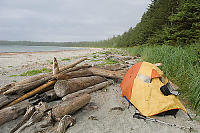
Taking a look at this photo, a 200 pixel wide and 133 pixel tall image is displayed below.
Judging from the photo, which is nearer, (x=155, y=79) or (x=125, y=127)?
(x=125, y=127)

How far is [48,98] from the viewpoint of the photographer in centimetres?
354

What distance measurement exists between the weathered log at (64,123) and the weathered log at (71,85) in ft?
3.30

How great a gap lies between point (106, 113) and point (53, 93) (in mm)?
1720

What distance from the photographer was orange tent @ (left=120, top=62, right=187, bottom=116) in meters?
3.01

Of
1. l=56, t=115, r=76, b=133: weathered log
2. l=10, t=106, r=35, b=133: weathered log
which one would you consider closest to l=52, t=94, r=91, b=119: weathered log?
l=56, t=115, r=76, b=133: weathered log

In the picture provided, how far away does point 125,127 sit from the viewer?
2.67 meters

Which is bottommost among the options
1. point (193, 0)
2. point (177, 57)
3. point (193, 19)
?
point (177, 57)

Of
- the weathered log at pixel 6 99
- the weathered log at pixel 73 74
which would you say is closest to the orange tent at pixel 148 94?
the weathered log at pixel 73 74

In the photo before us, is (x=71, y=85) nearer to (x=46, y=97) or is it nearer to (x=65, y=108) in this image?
(x=46, y=97)

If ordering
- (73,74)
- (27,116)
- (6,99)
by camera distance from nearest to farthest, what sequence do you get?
(27,116), (6,99), (73,74)

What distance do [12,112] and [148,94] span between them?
136 inches

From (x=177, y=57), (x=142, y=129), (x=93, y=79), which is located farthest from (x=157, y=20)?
(x=142, y=129)

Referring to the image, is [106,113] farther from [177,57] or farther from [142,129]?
[177,57]

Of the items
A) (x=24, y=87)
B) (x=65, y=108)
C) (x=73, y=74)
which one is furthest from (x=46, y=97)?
(x=73, y=74)
